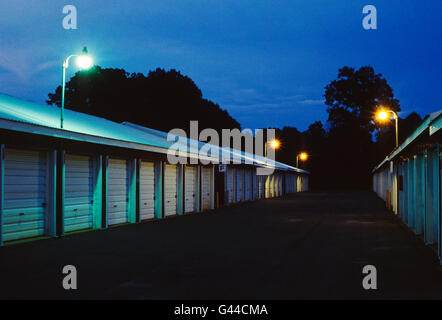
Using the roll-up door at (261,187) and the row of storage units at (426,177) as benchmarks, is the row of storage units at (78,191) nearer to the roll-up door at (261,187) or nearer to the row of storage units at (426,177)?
the row of storage units at (426,177)

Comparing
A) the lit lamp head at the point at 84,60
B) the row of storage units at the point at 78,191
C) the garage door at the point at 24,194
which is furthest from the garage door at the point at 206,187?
the garage door at the point at 24,194

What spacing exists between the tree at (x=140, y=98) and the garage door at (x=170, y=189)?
117ft

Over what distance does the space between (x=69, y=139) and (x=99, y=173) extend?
2.08 metres

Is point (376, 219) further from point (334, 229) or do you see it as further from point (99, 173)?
point (99, 173)

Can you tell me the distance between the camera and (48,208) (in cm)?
1208

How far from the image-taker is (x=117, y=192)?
1544 centimetres

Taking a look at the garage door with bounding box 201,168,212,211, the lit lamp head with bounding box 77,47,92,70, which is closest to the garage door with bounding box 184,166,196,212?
the garage door with bounding box 201,168,212,211

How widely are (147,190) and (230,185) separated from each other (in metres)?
12.4

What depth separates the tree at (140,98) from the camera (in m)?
54.8

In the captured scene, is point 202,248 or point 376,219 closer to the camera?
point 202,248

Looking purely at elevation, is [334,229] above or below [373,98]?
below
